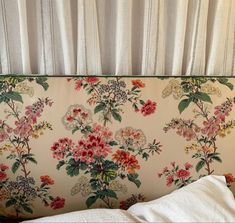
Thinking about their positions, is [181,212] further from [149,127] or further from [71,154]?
[71,154]

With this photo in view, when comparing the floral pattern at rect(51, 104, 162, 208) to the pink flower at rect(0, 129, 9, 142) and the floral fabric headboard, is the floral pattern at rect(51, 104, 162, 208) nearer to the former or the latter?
the floral fabric headboard

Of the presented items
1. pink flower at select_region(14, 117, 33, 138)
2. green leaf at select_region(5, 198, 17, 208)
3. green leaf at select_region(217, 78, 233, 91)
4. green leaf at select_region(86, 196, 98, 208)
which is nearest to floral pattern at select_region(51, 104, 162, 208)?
green leaf at select_region(86, 196, 98, 208)

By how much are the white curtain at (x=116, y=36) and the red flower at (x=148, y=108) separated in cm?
16

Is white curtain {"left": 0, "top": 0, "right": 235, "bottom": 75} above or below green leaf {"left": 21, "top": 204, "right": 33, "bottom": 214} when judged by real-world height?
above

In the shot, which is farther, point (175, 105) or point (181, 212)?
point (175, 105)

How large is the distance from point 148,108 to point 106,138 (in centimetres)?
19

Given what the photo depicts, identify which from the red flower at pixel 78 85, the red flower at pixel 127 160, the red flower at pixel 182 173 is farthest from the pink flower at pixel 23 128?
the red flower at pixel 182 173

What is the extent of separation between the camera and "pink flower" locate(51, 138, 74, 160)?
1.05 meters

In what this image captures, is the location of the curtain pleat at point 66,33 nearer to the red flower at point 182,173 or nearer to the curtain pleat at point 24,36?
the curtain pleat at point 24,36

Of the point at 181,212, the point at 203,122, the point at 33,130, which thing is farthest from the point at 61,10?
the point at 181,212

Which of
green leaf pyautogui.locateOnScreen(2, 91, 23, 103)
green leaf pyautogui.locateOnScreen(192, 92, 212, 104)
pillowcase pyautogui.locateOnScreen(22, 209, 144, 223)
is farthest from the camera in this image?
green leaf pyautogui.locateOnScreen(192, 92, 212, 104)

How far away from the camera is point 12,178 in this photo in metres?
1.06

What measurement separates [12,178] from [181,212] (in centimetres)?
60

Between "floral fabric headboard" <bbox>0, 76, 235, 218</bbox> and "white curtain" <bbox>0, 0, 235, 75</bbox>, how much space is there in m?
0.11
